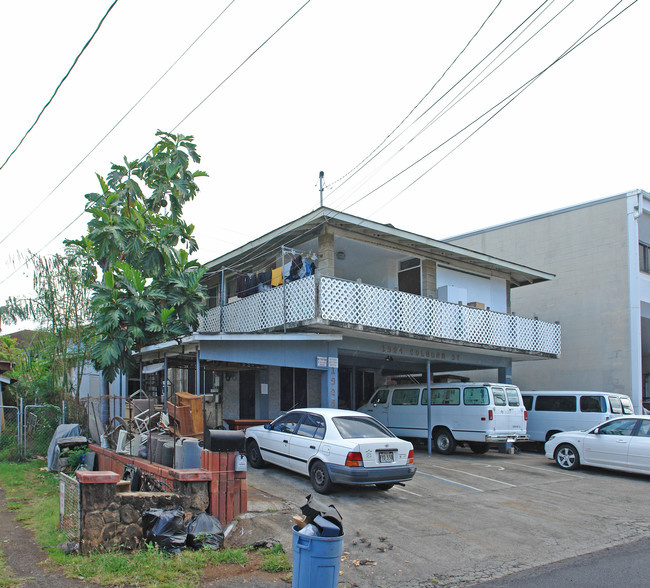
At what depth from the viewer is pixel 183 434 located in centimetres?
1310

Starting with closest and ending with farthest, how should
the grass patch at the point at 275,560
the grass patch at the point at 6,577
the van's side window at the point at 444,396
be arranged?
the grass patch at the point at 6,577, the grass patch at the point at 275,560, the van's side window at the point at 444,396

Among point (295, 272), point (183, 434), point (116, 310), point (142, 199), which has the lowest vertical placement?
point (183, 434)

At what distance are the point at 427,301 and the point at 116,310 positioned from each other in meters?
8.57

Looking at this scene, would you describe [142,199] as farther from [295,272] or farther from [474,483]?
[474,483]

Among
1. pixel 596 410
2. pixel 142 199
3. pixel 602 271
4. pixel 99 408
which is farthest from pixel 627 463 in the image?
pixel 142 199

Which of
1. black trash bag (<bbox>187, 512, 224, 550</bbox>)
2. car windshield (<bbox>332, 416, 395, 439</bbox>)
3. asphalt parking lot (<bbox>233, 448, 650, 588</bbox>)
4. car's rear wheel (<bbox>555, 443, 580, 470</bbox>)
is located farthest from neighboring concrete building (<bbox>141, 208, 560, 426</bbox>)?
black trash bag (<bbox>187, 512, 224, 550</bbox>)

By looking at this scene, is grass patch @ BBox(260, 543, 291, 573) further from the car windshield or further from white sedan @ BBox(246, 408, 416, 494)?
the car windshield

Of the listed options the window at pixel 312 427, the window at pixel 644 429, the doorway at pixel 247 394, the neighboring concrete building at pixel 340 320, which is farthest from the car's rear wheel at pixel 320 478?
the doorway at pixel 247 394

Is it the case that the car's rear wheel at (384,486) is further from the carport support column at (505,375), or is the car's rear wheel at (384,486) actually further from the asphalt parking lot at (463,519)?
the carport support column at (505,375)

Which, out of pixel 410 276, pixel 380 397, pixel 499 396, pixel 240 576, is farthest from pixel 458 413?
pixel 240 576

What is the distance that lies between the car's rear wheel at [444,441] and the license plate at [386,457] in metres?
6.44

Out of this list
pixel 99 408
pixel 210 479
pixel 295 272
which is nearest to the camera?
pixel 210 479

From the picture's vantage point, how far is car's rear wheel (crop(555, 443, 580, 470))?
14320 millimetres

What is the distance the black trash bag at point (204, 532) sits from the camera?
23.3 ft
